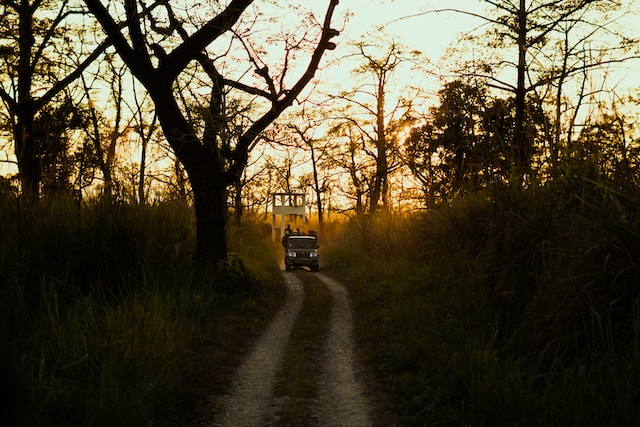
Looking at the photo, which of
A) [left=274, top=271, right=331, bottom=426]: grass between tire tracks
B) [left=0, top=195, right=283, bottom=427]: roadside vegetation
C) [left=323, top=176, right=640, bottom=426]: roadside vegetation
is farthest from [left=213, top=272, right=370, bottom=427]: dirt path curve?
[left=323, top=176, right=640, bottom=426]: roadside vegetation

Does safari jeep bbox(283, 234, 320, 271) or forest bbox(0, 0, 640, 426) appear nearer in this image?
forest bbox(0, 0, 640, 426)

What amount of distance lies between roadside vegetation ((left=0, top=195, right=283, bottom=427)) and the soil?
1.13 feet

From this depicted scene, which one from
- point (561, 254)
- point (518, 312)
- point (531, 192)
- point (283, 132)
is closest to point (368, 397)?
point (518, 312)

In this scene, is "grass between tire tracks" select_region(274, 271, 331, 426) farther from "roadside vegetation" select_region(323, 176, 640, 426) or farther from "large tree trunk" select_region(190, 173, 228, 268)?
"large tree trunk" select_region(190, 173, 228, 268)

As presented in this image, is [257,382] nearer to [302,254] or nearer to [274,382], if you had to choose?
[274,382]

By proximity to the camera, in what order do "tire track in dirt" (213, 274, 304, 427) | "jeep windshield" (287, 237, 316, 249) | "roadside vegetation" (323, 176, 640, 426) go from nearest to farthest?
"roadside vegetation" (323, 176, 640, 426), "tire track in dirt" (213, 274, 304, 427), "jeep windshield" (287, 237, 316, 249)

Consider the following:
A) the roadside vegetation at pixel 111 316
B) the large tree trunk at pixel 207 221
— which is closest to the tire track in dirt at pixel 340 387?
the roadside vegetation at pixel 111 316

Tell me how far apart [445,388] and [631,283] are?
92.6 inches

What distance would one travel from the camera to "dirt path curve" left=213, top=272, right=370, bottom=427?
22.1 ft

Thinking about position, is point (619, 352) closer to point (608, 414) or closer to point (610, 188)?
point (608, 414)

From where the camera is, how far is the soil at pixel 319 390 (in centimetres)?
669

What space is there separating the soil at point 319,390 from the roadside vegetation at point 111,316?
344mm

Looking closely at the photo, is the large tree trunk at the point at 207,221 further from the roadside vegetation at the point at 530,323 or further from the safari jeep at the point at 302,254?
the safari jeep at the point at 302,254

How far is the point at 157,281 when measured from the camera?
9875mm
